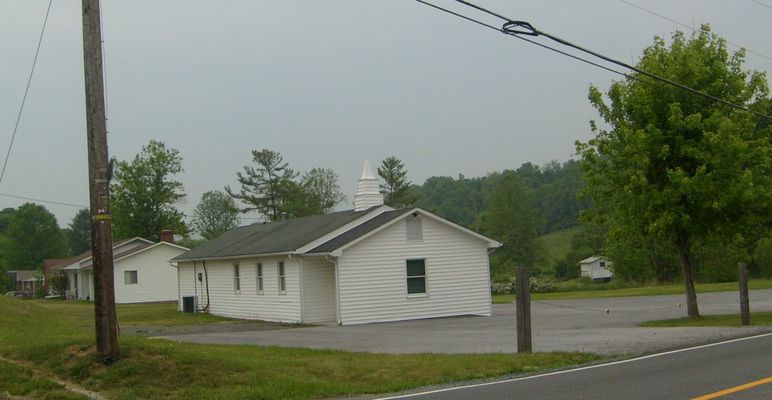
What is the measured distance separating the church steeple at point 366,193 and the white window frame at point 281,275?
469 cm

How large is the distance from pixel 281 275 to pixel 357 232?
3.45 m

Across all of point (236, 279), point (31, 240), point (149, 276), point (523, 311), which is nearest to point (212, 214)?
point (31, 240)

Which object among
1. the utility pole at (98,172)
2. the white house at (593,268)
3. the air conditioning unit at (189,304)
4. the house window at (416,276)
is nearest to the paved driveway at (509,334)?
the house window at (416,276)

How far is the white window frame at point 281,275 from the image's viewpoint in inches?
1226

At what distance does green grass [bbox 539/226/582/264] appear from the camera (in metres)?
118

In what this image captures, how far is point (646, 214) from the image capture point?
23.4 m

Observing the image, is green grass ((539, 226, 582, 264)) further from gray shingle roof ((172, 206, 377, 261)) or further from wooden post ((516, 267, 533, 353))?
wooden post ((516, 267, 533, 353))

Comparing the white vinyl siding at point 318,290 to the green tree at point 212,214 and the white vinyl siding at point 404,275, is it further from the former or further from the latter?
the green tree at point 212,214

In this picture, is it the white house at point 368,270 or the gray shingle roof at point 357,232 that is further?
the white house at point 368,270

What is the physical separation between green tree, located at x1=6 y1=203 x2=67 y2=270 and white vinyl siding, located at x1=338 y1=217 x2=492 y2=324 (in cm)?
10934

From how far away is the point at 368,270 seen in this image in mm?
29828

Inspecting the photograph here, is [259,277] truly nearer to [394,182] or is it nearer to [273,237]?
[273,237]

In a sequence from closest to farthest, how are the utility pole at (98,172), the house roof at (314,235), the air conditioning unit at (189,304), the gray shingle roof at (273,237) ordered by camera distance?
the utility pole at (98,172) < the house roof at (314,235) < the gray shingle roof at (273,237) < the air conditioning unit at (189,304)

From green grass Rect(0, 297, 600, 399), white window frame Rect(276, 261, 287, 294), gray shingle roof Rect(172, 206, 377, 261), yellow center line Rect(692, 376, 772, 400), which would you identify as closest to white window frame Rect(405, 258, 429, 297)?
gray shingle roof Rect(172, 206, 377, 261)
